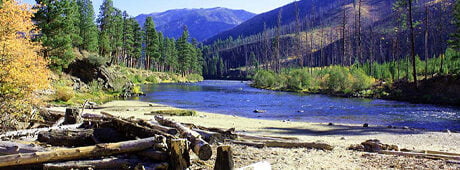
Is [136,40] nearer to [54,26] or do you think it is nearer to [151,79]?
[151,79]

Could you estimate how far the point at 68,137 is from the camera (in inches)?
363

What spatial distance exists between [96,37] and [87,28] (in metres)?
3.63

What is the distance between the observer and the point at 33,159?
22.7ft

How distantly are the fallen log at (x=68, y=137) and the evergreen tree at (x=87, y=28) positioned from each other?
169 ft

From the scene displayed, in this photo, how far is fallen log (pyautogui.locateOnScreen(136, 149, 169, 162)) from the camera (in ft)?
23.6

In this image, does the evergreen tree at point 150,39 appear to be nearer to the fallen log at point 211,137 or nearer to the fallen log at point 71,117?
the fallen log at point 71,117

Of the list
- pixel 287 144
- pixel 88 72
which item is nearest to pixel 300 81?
pixel 88 72

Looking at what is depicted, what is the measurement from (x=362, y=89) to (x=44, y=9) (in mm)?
38880

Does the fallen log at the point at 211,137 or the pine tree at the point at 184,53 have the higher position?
the pine tree at the point at 184,53

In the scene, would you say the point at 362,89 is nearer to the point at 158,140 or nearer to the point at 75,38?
the point at 75,38

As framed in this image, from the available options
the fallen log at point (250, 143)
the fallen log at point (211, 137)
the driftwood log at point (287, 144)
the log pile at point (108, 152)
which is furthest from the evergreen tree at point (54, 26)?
the driftwood log at point (287, 144)

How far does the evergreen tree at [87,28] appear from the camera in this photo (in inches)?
2247

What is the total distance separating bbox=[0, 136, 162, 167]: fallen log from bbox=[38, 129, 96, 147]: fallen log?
7.20 feet

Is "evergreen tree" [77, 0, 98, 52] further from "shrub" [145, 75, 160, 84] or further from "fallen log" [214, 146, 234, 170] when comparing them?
"fallen log" [214, 146, 234, 170]
